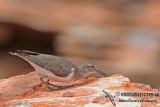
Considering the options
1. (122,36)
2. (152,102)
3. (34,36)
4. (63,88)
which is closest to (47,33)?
(34,36)

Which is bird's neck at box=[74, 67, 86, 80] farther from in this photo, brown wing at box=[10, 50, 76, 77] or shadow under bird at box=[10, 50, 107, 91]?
brown wing at box=[10, 50, 76, 77]

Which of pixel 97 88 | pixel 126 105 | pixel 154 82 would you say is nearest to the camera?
pixel 126 105

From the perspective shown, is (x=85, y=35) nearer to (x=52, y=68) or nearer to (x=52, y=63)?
(x=52, y=63)

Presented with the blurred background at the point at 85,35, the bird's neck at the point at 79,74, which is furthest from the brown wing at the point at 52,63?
the blurred background at the point at 85,35

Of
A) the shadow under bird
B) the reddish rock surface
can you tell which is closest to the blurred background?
the reddish rock surface

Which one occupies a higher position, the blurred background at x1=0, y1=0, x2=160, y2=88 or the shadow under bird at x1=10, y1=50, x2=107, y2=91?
the blurred background at x1=0, y1=0, x2=160, y2=88

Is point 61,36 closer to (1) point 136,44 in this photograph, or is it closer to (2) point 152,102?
(1) point 136,44
